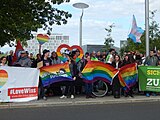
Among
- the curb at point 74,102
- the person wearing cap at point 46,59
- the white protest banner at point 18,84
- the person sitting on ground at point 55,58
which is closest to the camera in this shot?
the curb at point 74,102

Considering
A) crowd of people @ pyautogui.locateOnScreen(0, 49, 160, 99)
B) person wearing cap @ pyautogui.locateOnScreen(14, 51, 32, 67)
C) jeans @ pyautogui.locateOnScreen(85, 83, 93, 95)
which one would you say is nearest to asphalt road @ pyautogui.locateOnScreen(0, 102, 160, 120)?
jeans @ pyautogui.locateOnScreen(85, 83, 93, 95)

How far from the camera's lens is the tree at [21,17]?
18.4 metres

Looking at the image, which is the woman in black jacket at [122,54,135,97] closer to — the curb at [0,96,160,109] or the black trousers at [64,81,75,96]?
the curb at [0,96,160,109]

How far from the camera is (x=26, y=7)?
2008 cm

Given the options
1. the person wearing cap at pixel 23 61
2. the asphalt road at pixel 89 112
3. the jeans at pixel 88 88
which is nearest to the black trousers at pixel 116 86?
the jeans at pixel 88 88

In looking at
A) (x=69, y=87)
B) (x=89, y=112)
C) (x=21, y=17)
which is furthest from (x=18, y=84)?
(x=21, y=17)

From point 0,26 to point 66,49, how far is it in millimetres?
4580

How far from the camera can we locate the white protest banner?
40.9 feet

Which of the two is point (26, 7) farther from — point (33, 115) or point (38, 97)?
point (33, 115)

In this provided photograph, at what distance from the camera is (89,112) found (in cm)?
1054

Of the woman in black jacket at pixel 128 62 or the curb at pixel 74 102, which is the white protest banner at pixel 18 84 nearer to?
the curb at pixel 74 102

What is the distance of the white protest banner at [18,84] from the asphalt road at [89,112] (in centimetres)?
121

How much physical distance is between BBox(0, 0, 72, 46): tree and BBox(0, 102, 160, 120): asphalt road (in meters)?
7.78

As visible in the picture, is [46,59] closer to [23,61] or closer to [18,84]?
[23,61]
